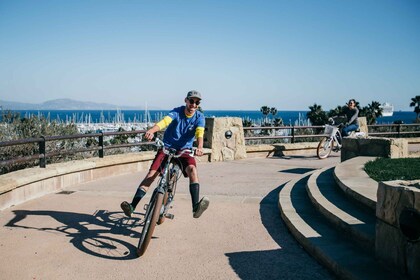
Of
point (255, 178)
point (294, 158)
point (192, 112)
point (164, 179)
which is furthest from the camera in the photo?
point (294, 158)

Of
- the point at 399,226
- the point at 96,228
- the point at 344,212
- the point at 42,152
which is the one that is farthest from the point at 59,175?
the point at 399,226

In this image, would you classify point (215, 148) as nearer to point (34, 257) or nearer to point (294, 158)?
point (294, 158)

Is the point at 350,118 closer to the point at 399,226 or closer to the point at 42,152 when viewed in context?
the point at 42,152

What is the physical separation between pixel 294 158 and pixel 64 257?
10.7m

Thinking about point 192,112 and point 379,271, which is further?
point 192,112

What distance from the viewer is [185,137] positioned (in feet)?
16.5

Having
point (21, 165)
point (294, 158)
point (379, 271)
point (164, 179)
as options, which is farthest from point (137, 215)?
point (294, 158)

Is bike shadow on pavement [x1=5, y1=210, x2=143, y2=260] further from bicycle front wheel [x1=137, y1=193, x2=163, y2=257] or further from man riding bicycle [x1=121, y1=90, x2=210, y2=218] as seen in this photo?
man riding bicycle [x1=121, y1=90, x2=210, y2=218]

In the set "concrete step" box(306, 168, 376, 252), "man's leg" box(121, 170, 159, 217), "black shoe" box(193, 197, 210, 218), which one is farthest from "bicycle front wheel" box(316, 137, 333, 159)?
"man's leg" box(121, 170, 159, 217)

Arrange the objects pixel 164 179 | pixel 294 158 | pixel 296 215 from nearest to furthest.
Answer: pixel 164 179 → pixel 296 215 → pixel 294 158

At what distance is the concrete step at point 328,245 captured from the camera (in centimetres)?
337

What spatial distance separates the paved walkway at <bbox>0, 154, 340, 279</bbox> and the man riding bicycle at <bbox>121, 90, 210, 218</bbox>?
55 cm

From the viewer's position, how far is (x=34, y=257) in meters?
4.04

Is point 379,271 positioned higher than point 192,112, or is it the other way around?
point 192,112
